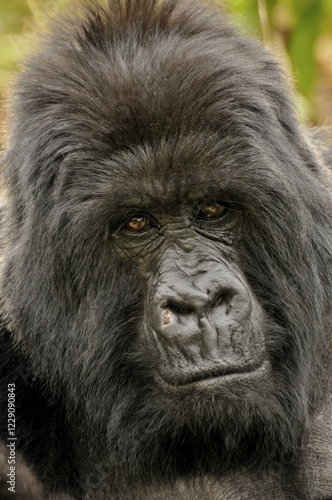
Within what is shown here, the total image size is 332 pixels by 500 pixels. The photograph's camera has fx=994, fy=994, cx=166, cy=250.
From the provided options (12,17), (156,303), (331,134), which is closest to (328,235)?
(156,303)

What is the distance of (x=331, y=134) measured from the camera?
6082 millimetres

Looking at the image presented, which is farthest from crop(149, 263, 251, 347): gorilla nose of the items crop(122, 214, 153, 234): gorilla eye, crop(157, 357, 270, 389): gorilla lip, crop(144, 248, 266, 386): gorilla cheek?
crop(122, 214, 153, 234): gorilla eye

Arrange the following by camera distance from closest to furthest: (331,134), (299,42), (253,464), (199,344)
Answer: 1. (199,344)
2. (253,464)
3. (331,134)
4. (299,42)

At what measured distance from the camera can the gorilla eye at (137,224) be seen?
4.54m

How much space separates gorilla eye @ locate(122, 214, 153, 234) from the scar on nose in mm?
446

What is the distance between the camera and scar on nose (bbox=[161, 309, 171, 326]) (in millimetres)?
4247

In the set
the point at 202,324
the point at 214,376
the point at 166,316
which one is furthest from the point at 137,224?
the point at 214,376

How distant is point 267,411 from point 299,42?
392cm

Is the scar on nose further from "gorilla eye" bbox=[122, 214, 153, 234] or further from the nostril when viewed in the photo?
"gorilla eye" bbox=[122, 214, 153, 234]

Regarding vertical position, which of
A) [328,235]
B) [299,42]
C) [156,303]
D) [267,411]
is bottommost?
[267,411]

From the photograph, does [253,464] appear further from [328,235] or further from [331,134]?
[331,134]

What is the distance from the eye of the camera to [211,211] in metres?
4.58

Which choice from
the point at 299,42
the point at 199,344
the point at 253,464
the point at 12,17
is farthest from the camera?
the point at 12,17

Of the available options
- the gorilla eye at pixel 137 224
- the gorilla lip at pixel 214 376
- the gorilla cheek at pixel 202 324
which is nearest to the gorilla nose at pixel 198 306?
the gorilla cheek at pixel 202 324
